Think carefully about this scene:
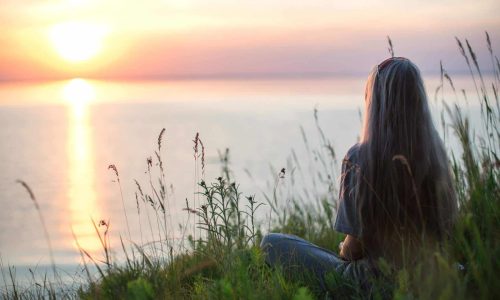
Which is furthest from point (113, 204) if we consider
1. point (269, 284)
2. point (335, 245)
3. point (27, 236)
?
point (269, 284)

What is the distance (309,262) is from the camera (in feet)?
11.7

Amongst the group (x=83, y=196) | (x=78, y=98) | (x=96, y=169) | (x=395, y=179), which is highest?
(x=78, y=98)

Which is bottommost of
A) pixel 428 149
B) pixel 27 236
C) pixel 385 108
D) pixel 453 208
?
pixel 27 236

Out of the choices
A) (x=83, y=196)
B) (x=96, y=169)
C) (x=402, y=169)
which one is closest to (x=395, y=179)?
(x=402, y=169)

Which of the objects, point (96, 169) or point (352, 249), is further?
point (96, 169)

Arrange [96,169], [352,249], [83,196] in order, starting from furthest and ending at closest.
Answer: [96,169], [83,196], [352,249]

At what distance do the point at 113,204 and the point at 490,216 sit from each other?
326 inches

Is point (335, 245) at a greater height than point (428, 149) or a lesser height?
lesser

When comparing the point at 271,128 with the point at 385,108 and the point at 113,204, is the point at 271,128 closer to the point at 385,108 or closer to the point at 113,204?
the point at 113,204

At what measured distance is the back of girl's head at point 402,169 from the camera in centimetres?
319

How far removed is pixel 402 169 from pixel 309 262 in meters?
0.72

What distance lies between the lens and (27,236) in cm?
884

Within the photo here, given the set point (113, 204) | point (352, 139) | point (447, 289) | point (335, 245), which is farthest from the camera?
point (352, 139)

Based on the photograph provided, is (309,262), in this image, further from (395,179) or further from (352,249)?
(395,179)
